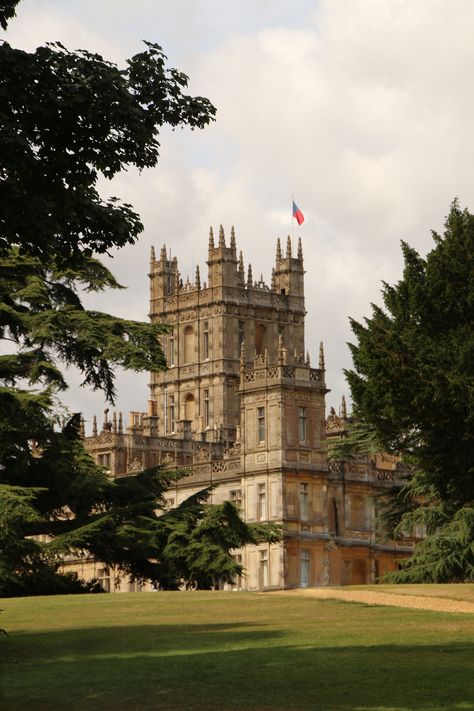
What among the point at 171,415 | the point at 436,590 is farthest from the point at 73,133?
the point at 171,415

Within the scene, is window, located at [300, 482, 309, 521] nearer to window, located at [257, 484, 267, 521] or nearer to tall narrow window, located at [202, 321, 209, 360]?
window, located at [257, 484, 267, 521]

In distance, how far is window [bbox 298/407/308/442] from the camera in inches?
3103

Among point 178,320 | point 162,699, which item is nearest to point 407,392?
point 162,699

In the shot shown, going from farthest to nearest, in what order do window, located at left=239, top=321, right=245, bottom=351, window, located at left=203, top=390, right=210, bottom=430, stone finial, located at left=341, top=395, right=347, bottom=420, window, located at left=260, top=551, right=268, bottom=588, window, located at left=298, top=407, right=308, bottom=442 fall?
window, located at left=239, top=321, right=245, bottom=351 → window, located at left=203, top=390, right=210, bottom=430 → stone finial, located at left=341, top=395, right=347, bottom=420 → window, located at left=298, top=407, right=308, bottom=442 → window, located at left=260, top=551, right=268, bottom=588

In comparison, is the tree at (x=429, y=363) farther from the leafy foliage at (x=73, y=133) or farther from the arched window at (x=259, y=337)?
the arched window at (x=259, y=337)

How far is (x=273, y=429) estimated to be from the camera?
7856 centimetres

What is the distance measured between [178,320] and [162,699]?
327 feet

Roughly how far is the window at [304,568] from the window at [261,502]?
2.47 metres

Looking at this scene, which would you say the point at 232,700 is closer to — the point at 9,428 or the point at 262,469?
the point at 9,428

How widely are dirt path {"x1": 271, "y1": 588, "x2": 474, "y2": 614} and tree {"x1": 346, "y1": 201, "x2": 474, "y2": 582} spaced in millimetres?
3080

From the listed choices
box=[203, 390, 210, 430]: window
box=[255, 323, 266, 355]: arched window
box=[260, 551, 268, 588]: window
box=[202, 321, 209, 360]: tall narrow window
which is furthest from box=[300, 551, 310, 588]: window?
box=[255, 323, 266, 355]: arched window

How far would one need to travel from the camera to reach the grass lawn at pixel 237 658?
2198cm

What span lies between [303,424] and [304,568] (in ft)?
21.4

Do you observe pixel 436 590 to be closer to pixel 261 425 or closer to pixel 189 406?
pixel 261 425
